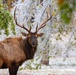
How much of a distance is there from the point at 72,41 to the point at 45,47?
4.15 feet

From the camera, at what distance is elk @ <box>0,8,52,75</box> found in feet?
31.3

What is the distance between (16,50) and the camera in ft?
32.9

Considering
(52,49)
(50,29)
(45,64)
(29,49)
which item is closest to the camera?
(29,49)

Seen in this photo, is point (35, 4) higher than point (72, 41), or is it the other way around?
point (35, 4)

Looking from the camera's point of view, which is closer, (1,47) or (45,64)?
(1,47)

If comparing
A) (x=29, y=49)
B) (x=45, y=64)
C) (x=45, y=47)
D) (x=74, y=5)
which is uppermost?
(x=74, y=5)

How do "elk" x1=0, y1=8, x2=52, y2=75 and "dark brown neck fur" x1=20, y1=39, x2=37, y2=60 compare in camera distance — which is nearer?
"elk" x1=0, y1=8, x2=52, y2=75

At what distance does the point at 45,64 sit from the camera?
20719mm

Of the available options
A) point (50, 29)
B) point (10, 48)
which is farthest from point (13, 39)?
point (50, 29)

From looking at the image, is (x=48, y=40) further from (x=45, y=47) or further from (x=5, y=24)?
(x=5, y=24)

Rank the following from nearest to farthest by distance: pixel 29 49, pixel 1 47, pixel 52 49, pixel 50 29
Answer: pixel 1 47 → pixel 29 49 → pixel 50 29 → pixel 52 49

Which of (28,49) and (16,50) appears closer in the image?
(16,50)

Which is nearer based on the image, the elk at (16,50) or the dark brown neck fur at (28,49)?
the elk at (16,50)

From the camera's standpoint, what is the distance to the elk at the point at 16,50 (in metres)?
9.54
